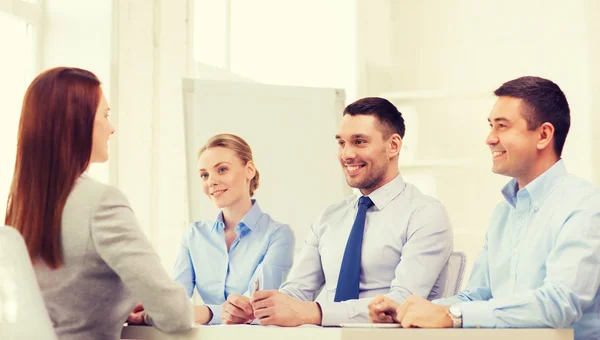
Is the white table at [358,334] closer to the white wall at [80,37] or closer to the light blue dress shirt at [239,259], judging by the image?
the light blue dress shirt at [239,259]

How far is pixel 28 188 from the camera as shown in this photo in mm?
1909

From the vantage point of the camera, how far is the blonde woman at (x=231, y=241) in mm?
3229

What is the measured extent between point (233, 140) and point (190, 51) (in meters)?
1.21

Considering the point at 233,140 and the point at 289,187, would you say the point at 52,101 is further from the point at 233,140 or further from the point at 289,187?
the point at 289,187

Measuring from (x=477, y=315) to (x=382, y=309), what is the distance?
296 millimetres

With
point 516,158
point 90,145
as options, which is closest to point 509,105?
point 516,158

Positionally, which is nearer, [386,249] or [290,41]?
[386,249]

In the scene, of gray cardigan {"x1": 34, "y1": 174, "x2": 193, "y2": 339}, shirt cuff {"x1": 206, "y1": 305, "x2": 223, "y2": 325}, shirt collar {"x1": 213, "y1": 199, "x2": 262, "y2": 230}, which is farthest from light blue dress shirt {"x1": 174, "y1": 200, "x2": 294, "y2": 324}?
gray cardigan {"x1": 34, "y1": 174, "x2": 193, "y2": 339}

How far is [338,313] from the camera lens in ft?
7.55

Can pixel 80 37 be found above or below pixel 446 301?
above

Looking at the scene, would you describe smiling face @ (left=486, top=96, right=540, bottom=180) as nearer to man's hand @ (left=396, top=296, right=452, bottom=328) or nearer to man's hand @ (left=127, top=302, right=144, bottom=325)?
man's hand @ (left=396, top=296, right=452, bottom=328)

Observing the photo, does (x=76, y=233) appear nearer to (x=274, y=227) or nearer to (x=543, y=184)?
(x=543, y=184)

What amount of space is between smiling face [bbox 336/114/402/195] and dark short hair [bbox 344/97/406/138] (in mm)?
16

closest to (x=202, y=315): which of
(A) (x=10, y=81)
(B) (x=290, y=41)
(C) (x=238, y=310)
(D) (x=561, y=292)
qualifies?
(C) (x=238, y=310)
